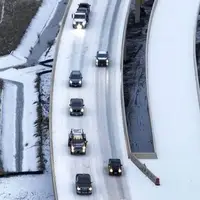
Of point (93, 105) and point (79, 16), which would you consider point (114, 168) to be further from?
point (79, 16)

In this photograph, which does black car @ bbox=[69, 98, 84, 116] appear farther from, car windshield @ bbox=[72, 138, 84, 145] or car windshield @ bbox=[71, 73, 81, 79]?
car windshield @ bbox=[72, 138, 84, 145]

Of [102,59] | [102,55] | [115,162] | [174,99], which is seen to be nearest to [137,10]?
[102,55]

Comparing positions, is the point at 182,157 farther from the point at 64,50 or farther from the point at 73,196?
the point at 64,50

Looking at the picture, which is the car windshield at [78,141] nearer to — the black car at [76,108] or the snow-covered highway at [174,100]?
the black car at [76,108]

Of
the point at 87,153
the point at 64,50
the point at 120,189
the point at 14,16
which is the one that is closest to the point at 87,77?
the point at 64,50

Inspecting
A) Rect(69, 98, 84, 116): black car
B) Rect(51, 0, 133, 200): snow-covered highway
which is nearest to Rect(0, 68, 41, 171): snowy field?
Rect(51, 0, 133, 200): snow-covered highway

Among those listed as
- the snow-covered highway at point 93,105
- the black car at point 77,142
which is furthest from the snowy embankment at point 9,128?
the black car at point 77,142

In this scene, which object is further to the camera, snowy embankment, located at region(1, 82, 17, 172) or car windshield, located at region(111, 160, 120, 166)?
snowy embankment, located at region(1, 82, 17, 172)
